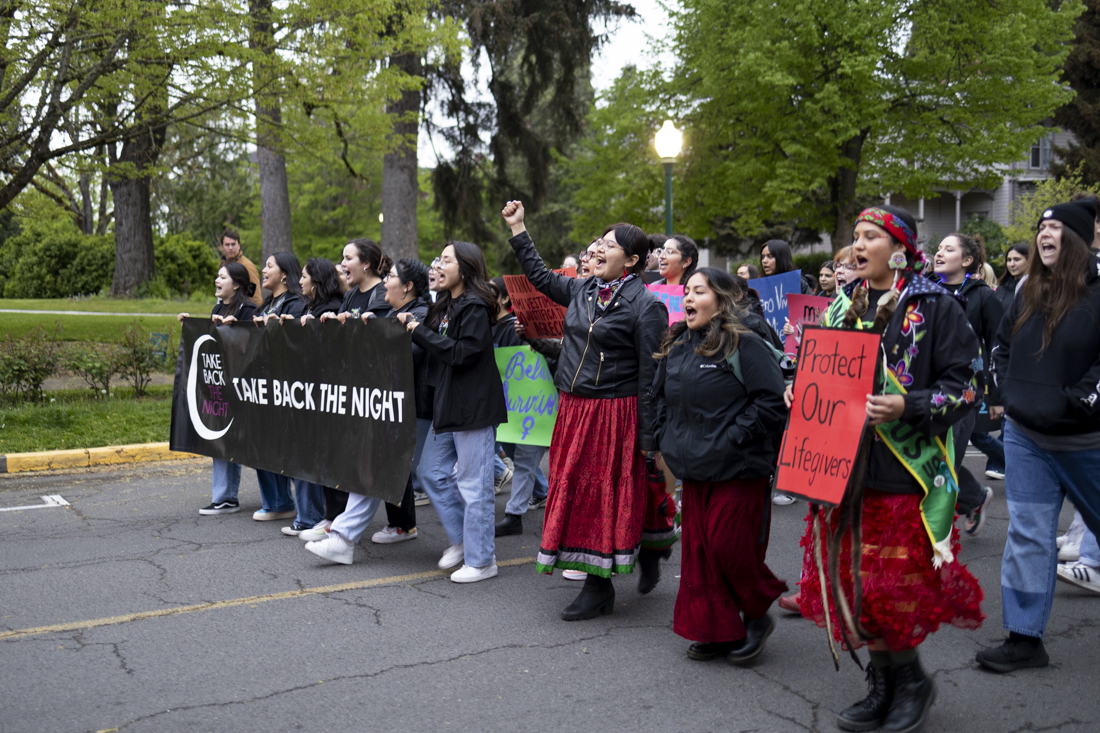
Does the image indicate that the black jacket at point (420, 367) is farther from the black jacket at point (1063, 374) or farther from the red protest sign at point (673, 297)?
the black jacket at point (1063, 374)

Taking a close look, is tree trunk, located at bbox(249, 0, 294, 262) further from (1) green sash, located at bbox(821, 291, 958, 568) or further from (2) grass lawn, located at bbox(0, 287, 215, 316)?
(1) green sash, located at bbox(821, 291, 958, 568)

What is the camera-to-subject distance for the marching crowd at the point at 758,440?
348 centimetres

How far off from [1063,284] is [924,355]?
1.08 m

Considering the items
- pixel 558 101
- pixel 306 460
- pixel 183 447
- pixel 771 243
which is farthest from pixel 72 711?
pixel 558 101

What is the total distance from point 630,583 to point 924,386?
270 cm

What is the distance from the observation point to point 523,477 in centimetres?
723

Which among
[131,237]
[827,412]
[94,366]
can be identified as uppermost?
[131,237]

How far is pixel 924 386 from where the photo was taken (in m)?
3.51

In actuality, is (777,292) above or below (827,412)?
above

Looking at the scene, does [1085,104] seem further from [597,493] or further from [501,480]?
[597,493]

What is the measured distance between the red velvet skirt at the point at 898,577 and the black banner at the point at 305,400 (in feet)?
9.90

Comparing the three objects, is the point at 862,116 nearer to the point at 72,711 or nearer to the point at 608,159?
the point at 608,159

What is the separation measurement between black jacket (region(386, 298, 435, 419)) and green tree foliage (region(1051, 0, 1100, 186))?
31733 millimetres

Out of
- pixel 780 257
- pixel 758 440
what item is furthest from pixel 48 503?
pixel 780 257
